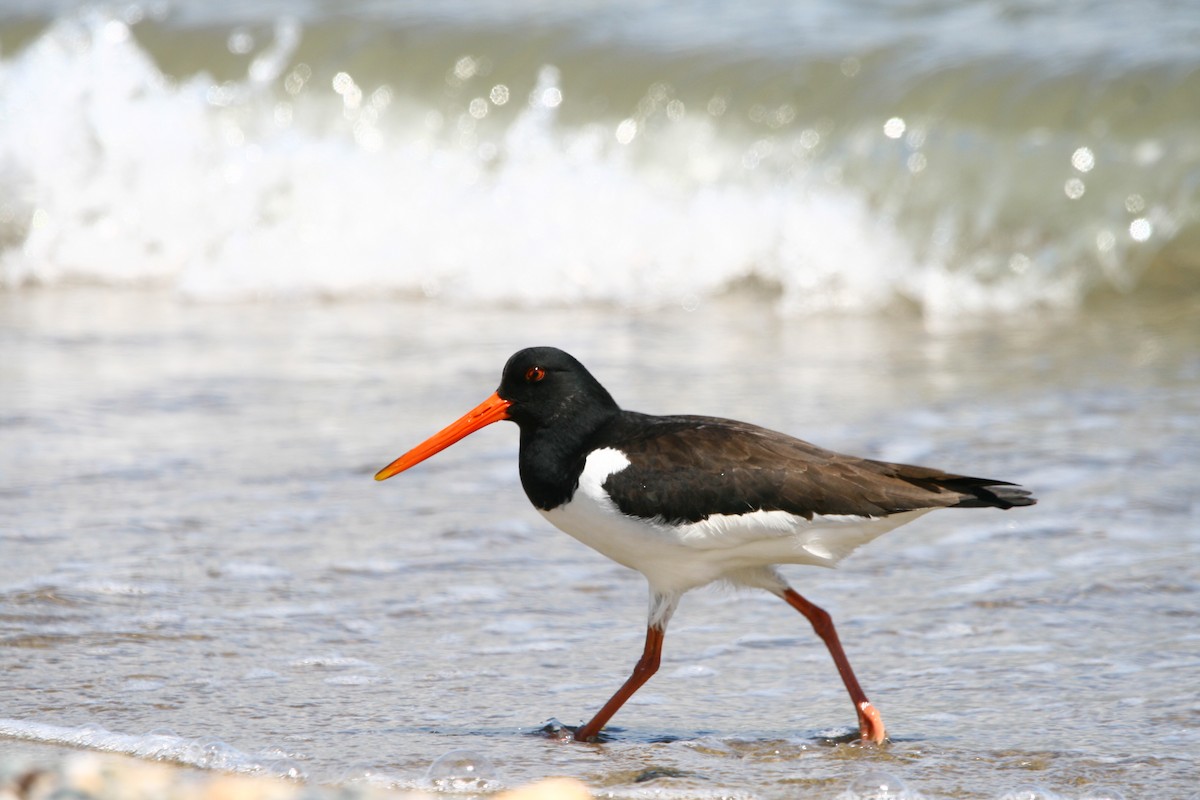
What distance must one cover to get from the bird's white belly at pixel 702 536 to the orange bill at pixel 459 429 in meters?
0.39

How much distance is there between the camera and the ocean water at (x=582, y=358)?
4098mm

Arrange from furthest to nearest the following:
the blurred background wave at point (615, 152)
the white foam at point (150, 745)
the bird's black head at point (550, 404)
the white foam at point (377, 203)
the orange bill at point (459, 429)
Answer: the white foam at point (377, 203) < the blurred background wave at point (615, 152) < the orange bill at point (459, 429) < the bird's black head at point (550, 404) < the white foam at point (150, 745)

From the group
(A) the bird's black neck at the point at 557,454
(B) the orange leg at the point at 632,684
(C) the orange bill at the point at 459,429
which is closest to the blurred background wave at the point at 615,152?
(C) the orange bill at the point at 459,429

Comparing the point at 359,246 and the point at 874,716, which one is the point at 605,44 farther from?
the point at 874,716

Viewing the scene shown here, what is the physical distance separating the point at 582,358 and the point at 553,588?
3259 millimetres

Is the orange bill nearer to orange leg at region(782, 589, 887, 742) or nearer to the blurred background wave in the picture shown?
orange leg at region(782, 589, 887, 742)

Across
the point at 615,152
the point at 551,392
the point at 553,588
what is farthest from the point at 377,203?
the point at 551,392

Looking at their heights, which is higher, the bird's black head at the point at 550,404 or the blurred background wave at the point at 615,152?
the blurred background wave at the point at 615,152

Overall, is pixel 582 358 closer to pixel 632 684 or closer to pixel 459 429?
pixel 459 429

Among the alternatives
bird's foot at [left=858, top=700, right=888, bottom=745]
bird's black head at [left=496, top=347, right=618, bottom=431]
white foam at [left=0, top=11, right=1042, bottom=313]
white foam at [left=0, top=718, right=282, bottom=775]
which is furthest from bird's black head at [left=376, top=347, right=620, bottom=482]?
white foam at [left=0, top=11, right=1042, bottom=313]

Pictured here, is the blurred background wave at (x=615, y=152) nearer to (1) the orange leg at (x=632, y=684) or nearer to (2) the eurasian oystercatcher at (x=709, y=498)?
(2) the eurasian oystercatcher at (x=709, y=498)

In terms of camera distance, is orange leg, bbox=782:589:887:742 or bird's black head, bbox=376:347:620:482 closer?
orange leg, bbox=782:589:887:742

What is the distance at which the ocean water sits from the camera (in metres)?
4.10

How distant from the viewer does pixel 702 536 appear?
395 centimetres
